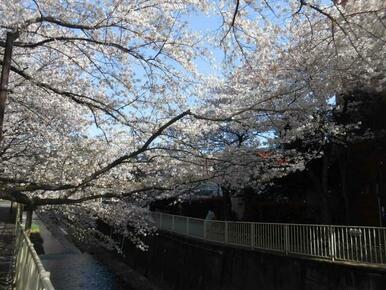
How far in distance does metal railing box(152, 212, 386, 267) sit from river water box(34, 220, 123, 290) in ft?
24.1

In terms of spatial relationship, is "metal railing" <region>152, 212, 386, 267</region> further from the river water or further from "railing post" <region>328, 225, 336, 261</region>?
→ the river water

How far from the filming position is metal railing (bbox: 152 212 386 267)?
370 inches

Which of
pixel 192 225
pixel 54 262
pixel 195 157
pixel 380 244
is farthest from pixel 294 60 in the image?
pixel 54 262

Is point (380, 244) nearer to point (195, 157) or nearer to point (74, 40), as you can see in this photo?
point (195, 157)

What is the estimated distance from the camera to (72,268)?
26188 mm

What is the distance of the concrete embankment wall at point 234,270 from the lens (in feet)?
30.7

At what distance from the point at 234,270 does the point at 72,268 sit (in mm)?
14900

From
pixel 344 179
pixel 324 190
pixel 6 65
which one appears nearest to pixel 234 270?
pixel 324 190

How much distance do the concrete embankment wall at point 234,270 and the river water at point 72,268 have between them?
7.07ft

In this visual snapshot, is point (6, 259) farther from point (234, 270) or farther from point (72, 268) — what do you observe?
point (72, 268)

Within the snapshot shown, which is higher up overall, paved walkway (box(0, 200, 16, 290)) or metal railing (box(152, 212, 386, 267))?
metal railing (box(152, 212, 386, 267))

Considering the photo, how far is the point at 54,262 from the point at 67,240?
10.4 meters

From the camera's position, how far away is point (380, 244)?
30.1ft

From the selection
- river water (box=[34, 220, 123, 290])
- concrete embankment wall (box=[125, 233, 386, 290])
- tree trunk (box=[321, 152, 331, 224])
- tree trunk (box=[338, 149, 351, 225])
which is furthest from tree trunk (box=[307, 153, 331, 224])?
river water (box=[34, 220, 123, 290])
